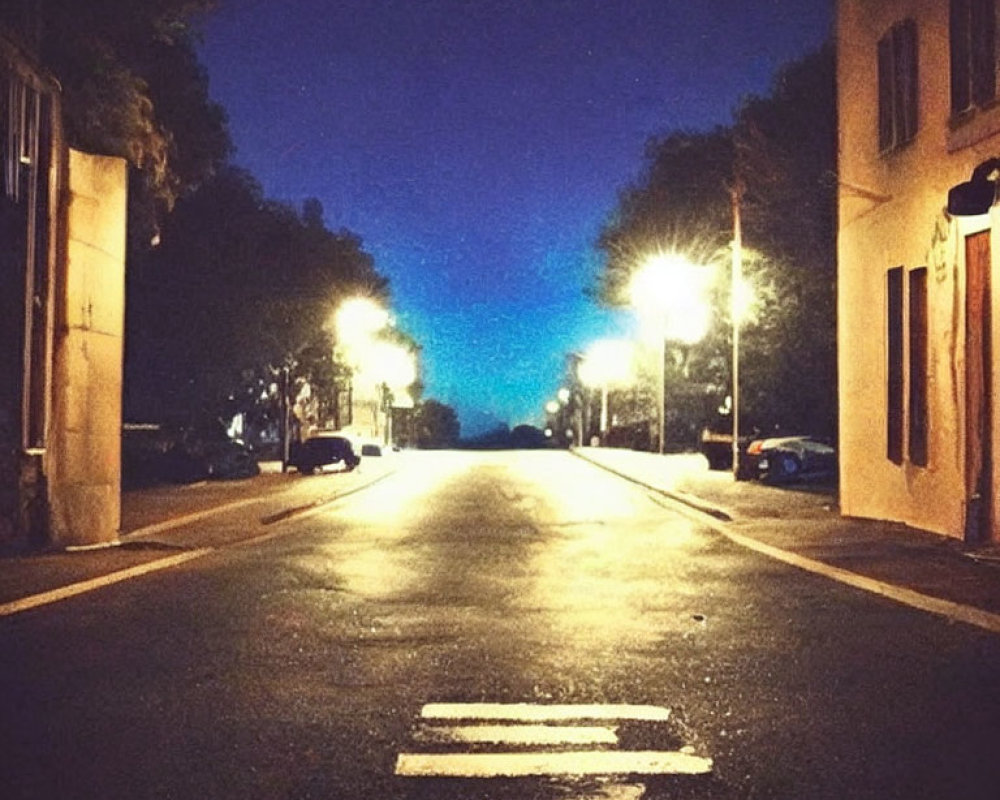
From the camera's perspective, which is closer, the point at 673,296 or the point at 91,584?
the point at 91,584

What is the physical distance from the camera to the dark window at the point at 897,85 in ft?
61.4

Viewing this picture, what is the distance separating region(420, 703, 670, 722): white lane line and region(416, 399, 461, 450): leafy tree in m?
108

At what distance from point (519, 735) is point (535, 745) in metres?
0.22

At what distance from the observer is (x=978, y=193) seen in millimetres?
15781

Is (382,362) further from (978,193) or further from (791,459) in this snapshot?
(978,193)

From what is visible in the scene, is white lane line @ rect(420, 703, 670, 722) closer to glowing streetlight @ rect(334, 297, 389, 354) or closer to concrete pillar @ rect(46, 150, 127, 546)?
concrete pillar @ rect(46, 150, 127, 546)

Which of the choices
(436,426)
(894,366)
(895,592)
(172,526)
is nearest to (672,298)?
(894,366)

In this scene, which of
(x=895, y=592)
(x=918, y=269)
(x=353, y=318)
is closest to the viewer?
(x=895, y=592)

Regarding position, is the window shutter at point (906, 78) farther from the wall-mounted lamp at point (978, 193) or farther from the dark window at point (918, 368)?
the wall-mounted lamp at point (978, 193)

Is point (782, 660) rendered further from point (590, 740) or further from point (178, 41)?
point (178, 41)

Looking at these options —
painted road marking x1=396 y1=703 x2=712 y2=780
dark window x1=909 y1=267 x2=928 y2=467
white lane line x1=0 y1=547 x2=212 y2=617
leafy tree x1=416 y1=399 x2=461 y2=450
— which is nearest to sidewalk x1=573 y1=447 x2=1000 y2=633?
dark window x1=909 y1=267 x2=928 y2=467

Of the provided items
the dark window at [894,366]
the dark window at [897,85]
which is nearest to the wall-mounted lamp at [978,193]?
the dark window at [897,85]

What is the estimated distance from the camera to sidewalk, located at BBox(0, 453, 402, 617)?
543 inches

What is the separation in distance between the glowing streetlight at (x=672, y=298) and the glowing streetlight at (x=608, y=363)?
7637mm
